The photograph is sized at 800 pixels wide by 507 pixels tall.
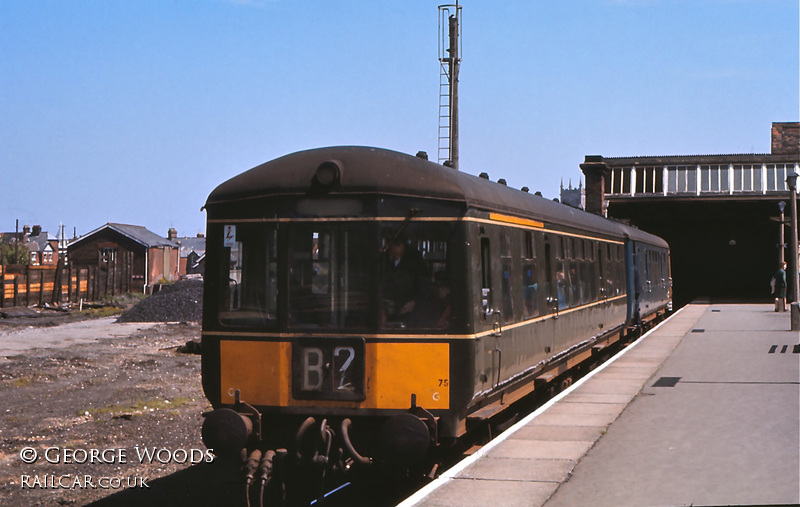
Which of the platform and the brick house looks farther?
the brick house

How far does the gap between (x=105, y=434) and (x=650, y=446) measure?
24.2 ft

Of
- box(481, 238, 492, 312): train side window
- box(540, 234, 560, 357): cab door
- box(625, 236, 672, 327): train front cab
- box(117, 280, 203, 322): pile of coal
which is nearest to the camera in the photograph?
box(481, 238, 492, 312): train side window

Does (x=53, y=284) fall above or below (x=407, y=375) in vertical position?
above

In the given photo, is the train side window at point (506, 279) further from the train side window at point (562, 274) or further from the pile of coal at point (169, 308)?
the pile of coal at point (169, 308)

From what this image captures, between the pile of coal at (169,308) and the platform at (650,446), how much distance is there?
27173 mm

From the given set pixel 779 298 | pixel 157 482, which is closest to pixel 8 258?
pixel 779 298

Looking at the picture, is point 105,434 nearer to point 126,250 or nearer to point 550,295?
point 550,295

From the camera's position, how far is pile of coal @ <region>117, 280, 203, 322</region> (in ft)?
132

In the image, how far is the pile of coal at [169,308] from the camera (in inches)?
1590

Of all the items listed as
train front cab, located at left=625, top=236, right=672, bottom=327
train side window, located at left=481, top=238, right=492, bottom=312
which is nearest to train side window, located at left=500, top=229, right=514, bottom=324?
train side window, located at left=481, top=238, right=492, bottom=312

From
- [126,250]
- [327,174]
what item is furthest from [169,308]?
[126,250]

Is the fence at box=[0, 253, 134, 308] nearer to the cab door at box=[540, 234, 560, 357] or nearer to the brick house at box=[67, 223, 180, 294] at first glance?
the brick house at box=[67, 223, 180, 294]

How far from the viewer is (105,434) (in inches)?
512

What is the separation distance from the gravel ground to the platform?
99.5 inches
